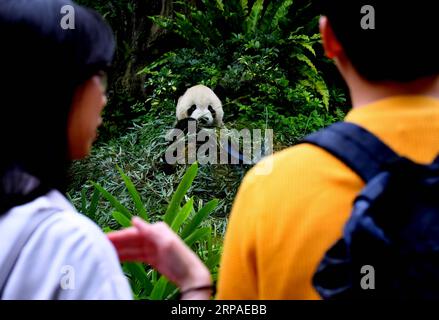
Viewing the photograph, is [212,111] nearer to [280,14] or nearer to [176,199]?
[280,14]

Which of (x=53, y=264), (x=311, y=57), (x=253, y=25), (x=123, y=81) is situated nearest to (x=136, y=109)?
(x=123, y=81)

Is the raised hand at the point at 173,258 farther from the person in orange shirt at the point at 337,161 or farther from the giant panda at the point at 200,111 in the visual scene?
the giant panda at the point at 200,111

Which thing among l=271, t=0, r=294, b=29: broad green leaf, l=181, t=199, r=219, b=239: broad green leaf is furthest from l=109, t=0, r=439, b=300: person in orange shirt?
l=271, t=0, r=294, b=29: broad green leaf

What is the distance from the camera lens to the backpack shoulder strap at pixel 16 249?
3.35 ft

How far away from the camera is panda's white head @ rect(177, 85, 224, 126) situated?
5856 millimetres

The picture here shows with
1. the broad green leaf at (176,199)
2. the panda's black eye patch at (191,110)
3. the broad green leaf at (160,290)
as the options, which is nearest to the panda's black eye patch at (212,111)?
the panda's black eye patch at (191,110)

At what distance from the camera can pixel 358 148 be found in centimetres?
94

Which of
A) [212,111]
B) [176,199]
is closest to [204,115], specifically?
[212,111]

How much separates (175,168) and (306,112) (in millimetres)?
1744

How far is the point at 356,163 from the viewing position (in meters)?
0.93

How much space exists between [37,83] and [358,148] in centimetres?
56

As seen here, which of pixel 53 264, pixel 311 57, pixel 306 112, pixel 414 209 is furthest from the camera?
pixel 311 57

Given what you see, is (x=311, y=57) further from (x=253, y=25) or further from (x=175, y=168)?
(x=175, y=168)

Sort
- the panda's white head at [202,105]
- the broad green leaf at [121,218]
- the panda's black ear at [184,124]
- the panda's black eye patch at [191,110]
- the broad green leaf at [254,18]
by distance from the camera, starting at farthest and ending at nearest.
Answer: the broad green leaf at [254,18]
the panda's black eye patch at [191,110]
the panda's white head at [202,105]
the panda's black ear at [184,124]
the broad green leaf at [121,218]
